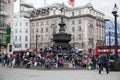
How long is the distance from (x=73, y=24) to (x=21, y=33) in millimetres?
18008

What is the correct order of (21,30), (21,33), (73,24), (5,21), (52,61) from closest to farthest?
(52,61) < (5,21) < (73,24) < (21,33) < (21,30)

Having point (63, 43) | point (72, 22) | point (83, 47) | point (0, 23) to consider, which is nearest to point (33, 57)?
point (63, 43)

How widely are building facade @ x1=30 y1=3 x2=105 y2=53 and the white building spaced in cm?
235

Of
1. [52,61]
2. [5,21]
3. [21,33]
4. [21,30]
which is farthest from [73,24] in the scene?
[52,61]

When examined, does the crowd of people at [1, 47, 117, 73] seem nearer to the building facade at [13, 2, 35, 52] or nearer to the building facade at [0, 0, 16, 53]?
the building facade at [0, 0, 16, 53]

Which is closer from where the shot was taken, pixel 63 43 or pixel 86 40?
pixel 63 43

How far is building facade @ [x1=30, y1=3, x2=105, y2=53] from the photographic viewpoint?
94500 millimetres

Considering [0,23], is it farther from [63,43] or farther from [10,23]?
[63,43]

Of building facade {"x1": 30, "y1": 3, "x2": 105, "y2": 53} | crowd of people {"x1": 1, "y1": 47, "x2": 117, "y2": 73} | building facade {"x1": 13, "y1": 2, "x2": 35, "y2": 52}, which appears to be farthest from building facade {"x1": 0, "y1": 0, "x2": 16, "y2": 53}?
building facade {"x1": 13, "y1": 2, "x2": 35, "y2": 52}

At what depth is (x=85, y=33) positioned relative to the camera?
94938 mm

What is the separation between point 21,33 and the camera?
10250cm

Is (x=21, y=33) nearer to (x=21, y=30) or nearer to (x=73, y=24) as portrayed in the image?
(x=21, y=30)

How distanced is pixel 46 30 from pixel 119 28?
5729 cm

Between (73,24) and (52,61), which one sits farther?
(73,24)
